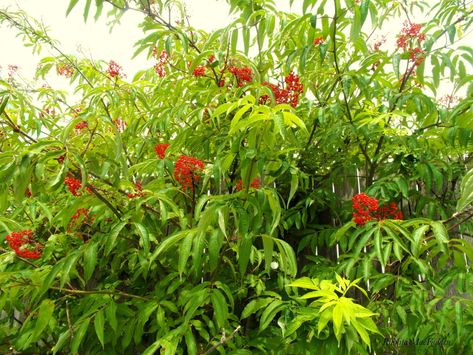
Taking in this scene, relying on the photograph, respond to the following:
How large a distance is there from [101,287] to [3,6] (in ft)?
4.85

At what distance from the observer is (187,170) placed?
5.24 feet

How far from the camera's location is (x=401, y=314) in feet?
5.09

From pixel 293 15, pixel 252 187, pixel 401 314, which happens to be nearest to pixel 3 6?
pixel 293 15

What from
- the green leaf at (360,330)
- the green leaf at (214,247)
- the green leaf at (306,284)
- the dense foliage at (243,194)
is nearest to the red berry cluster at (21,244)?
the dense foliage at (243,194)

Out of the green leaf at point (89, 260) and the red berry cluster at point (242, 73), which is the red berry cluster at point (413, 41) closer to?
the red berry cluster at point (242, 73)

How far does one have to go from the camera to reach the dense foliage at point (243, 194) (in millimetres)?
1373

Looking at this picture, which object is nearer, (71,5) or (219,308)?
(219,308)

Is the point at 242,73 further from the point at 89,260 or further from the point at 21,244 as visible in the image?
the point at 21,244

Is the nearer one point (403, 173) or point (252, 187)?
point (252, 187)

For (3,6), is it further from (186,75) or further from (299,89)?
(299,89)

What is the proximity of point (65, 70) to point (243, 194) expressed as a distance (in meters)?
1.53

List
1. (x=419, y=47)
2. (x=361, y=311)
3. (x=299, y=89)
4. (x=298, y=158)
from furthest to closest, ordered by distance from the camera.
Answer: (x=298, y=158), (x=419, y=47), (x=299, y=89), (x=361, y=311)

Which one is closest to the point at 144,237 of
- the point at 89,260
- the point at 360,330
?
the point at 89,260

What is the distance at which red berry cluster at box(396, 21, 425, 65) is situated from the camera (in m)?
1.78
